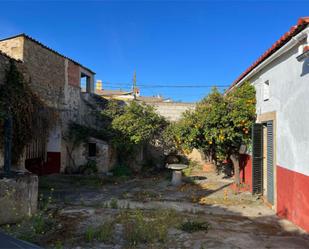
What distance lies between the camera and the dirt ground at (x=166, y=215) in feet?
17.0

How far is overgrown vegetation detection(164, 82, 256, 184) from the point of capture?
995 centimetres

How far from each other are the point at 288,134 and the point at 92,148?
10.6 metres

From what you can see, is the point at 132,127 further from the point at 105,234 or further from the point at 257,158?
the point at 105,234

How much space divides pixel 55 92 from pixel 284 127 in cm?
1057

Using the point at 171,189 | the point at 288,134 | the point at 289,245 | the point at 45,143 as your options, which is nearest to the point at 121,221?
the point at 289,245

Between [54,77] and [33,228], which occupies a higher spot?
[54,77]

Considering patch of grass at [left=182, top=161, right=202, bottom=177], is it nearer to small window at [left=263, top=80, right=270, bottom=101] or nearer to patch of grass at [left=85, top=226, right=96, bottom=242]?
small window at [left=263, top=80, right=270, bottom=101]

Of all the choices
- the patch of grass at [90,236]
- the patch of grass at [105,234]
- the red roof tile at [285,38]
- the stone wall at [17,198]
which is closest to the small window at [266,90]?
the red roof tile at [285,38]

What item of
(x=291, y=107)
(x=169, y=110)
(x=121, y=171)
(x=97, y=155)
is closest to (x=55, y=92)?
(x=97, y=155)

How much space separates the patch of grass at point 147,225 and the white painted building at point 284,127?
8.94ft

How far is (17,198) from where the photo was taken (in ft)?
19.7

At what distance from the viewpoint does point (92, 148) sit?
15.2 m

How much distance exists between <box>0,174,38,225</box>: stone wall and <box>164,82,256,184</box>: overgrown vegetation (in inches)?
235

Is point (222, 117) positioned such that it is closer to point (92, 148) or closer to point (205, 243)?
point (205, 243)
